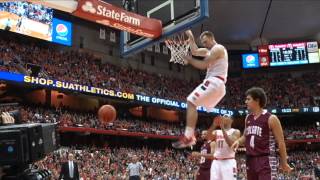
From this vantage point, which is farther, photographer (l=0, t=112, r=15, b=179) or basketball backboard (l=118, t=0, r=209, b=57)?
basketball backboard (l=118, t=0, r=209, b=57)

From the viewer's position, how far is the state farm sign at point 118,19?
1137 cm

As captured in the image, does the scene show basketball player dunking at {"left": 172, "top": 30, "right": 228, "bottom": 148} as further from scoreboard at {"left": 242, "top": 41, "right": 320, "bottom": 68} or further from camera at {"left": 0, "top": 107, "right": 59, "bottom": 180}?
scoreboard at {"left": 242, "top": 41, "right": 320, "bottom": 68}

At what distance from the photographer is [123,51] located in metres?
13.6

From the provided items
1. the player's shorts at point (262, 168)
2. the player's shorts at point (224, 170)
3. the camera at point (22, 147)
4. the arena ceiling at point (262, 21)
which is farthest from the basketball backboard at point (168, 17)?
the arena ceiling at point (262, 21)

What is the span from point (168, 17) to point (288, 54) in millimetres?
29418

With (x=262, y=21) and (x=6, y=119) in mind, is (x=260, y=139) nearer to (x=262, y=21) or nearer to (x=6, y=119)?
(x=6, y=119)

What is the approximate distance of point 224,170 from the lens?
8.73m

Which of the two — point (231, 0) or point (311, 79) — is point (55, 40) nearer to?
point (231, 0)

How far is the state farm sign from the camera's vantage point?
37.3ft

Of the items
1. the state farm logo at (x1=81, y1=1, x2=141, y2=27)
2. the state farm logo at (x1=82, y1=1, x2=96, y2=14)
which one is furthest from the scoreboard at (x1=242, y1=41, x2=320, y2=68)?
the state farm logo at (x1=82, y1=1, x2=96, y2=14)

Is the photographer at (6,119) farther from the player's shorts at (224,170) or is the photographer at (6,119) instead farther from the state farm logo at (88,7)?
the state farm logo at (88,7)

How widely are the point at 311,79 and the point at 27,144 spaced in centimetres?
4134

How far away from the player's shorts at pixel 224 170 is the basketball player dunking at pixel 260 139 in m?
2.46

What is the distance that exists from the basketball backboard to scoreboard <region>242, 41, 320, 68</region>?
26.7 metres
